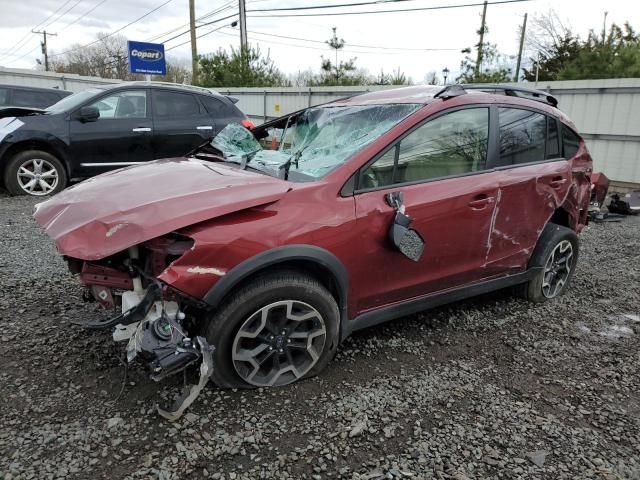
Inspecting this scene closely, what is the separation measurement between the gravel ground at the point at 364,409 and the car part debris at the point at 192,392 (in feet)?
0.19

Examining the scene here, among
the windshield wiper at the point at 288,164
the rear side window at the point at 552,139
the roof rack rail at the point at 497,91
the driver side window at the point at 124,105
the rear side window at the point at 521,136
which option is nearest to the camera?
the windshield wiper at the point at 288,164

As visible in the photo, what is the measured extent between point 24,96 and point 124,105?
13.2 ft

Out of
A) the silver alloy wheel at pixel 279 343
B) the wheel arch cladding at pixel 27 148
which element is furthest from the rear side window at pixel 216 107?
the silver alloy wheel at pixel 279 343

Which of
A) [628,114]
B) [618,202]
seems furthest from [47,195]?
[628,114]

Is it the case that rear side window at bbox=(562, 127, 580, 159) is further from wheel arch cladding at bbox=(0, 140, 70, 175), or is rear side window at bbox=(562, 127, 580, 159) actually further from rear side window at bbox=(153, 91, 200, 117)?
wheel arch cladding at bbox=(0, 140, 70, 175)

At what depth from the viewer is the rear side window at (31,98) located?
9867mm

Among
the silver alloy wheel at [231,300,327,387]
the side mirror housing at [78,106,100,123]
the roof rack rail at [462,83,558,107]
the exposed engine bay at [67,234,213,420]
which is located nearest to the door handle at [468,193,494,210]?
the roof rack rail at [462,83,558,107]

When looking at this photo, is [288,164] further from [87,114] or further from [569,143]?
[87,114]

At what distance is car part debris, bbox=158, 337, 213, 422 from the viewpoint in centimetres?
234

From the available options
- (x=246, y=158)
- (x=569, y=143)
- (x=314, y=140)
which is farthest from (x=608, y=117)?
(x=246, y=158)

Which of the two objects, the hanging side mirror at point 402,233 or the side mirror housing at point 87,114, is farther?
the side mirror housing at point 87,114

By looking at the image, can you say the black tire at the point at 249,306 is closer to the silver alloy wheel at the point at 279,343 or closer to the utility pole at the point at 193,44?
the silver alloy wheel at the point at 279,343

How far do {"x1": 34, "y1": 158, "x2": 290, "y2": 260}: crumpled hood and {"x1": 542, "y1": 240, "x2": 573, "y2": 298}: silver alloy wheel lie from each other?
8.42ft

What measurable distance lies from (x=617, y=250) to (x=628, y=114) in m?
4.44
